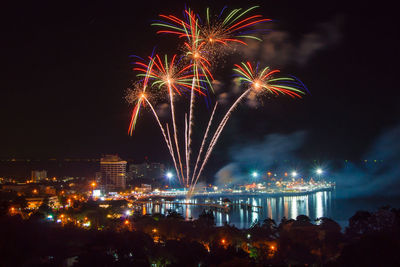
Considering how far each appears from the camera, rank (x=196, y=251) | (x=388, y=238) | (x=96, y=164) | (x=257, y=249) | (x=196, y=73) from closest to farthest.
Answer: (x=388, y=238), (x=196, y=251), (x=257, y=249), (x=196, y=73), (x=96, y=164)

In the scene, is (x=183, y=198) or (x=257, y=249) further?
(x=183, y=198)

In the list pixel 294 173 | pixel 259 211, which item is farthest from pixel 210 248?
pixel 294 173

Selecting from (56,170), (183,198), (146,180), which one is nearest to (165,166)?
(146,180)

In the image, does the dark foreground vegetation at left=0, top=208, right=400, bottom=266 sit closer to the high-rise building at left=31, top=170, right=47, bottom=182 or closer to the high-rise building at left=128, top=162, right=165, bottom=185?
the high-rise building at left=31, top=170, right=47, bottom=182

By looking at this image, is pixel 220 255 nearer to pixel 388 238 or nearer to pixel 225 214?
pixel 388 238

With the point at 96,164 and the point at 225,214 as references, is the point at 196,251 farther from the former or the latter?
the point at 96,164

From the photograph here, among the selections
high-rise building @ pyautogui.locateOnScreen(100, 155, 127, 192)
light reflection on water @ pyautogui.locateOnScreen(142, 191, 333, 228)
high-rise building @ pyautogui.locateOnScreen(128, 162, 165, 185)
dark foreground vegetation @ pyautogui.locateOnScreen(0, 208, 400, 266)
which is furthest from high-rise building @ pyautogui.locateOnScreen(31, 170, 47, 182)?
dark foreground vegetation @ pyautogui.locateOnScreen(0, 208, 400, 266)

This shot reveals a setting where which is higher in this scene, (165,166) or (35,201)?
(165,166)

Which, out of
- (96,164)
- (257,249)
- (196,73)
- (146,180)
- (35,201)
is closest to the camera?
(257,249)
